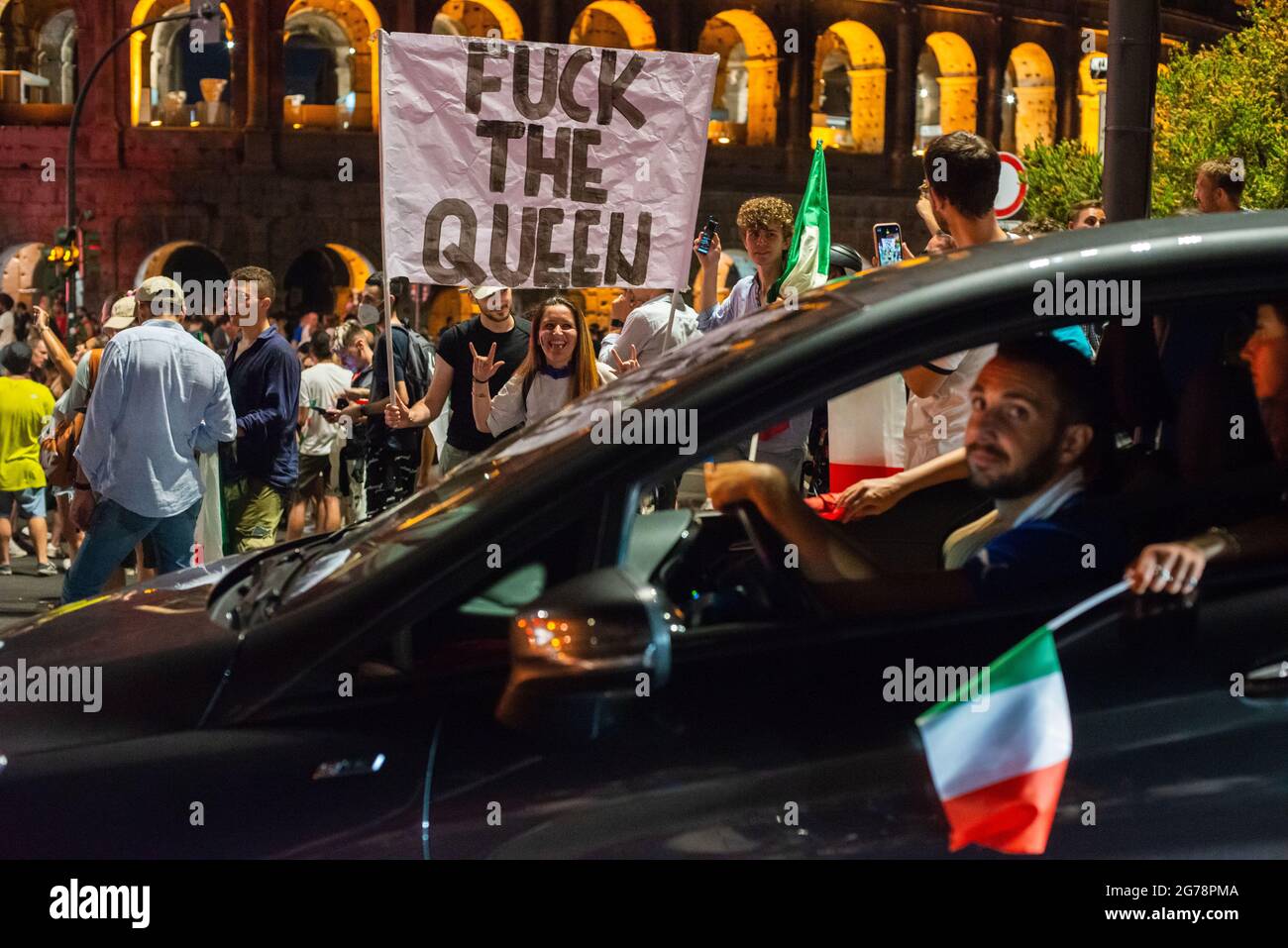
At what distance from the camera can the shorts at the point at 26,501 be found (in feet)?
42.5

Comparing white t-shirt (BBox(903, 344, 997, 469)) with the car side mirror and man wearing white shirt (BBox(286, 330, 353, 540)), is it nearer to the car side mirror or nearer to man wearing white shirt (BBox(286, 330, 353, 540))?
the car side mirror

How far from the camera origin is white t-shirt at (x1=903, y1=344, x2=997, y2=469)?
2.74 meters

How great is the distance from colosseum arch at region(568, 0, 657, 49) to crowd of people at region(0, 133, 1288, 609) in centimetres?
2411

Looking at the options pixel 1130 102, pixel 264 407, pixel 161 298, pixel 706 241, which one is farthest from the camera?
pixel 706 241

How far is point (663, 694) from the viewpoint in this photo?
2.46m

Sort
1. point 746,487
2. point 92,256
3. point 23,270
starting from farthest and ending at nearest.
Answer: point 23,270 < point 92,256 < point 746,487

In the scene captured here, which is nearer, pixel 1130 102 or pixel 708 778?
pixel 708 778

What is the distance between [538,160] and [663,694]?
5.15 m

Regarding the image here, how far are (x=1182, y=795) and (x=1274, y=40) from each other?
2798 centimetres

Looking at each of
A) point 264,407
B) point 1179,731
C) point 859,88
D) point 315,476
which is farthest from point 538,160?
point 859,88

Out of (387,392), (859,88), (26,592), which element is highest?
(859,88)

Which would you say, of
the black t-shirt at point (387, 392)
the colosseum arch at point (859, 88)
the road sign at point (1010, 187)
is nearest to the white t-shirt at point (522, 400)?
the black t-shirt at point (387, 392)

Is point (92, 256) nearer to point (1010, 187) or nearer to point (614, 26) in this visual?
point (614, 26)
